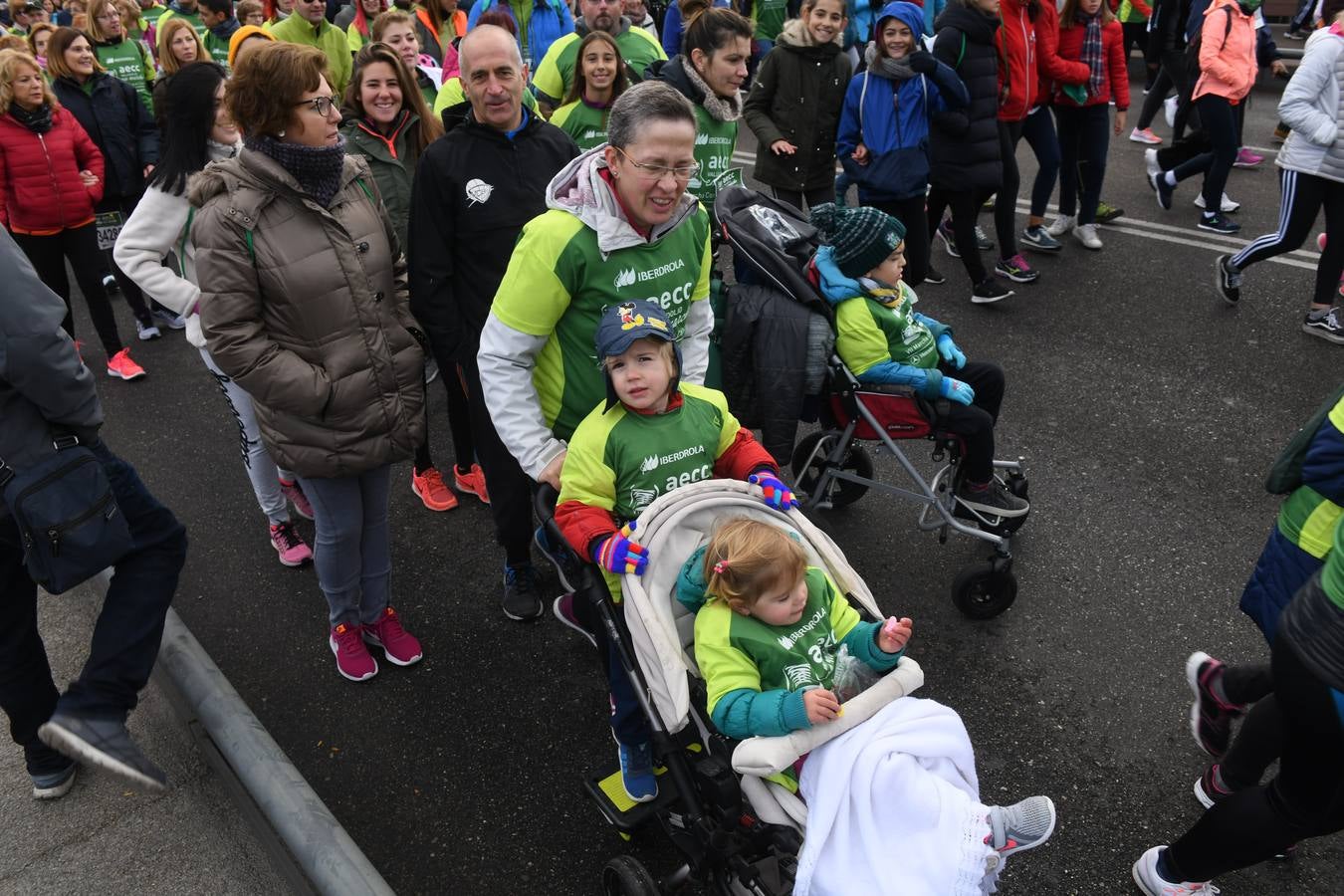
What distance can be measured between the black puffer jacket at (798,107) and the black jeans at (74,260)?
443 cm

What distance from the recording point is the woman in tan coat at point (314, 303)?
3.21m

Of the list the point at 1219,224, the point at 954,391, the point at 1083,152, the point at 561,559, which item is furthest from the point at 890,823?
the point at 1219,224

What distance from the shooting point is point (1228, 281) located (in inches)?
267

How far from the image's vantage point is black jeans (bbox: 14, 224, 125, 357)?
20.8ft

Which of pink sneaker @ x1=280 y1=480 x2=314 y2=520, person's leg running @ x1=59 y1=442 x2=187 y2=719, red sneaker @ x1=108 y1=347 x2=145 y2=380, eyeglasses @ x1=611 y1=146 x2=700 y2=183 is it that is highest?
eyeglasses @ x1=611 y1=146 x2=700 y2=183

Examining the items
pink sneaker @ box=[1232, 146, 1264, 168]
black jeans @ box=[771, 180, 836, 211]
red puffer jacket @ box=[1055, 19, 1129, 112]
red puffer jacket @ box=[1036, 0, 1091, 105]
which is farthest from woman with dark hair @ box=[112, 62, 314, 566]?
pink sneaker @ box=[1232, 146, 1264, 168]

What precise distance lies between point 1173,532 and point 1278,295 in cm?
333

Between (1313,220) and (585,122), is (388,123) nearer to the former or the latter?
(585,122)

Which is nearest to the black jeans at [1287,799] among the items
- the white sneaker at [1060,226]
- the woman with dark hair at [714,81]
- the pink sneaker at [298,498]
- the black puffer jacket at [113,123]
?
the woman with dark hair at [714,81]

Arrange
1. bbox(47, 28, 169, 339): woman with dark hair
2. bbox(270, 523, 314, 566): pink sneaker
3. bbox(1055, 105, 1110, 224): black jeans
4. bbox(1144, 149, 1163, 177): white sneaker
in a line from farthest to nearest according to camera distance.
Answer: bbox(1144, 149, 1163, 177): white sneaker → bbox(1055, 105, 1110, 224): black jeans → bbox(47, 28, 169, 339): woman with dark hair → bbox(270, 523, 314, 566): pink sneaker

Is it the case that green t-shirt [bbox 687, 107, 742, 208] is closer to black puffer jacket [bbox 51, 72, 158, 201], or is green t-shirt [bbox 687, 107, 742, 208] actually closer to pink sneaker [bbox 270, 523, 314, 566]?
pink sneaker [bbox 270, 523, 314, 566]

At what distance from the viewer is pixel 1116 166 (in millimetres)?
9977

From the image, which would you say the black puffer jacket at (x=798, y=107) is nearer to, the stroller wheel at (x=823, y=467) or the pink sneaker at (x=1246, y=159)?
the stroller wheel at (x=823, y=467)

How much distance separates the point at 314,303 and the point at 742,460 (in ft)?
5.21
